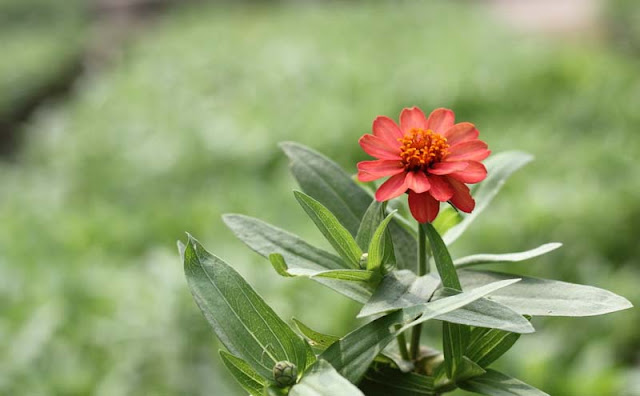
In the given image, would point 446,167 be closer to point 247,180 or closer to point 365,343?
point 365,343

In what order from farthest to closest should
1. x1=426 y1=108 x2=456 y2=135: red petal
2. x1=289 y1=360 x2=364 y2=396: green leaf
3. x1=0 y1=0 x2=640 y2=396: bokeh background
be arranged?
1. x1=0 y1=0 x2=640 y2=396: bokeh background
2. x1=426 y1=108 x2=456 y2=135: red petal
3. x1=289 y1=360 x2=364 y2=396: green leaf

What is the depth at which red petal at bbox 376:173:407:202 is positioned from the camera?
19.3 inches

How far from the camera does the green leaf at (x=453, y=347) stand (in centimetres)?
52

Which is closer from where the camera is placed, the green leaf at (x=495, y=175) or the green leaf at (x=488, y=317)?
the green leaf at (x=488, y=317)

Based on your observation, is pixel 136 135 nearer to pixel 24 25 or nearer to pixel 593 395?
pixel 593 395

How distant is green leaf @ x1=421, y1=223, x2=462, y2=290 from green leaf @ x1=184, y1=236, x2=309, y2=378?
0.11 metres

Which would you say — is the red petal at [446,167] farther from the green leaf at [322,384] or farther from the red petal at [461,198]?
the green leaf at [322,384]

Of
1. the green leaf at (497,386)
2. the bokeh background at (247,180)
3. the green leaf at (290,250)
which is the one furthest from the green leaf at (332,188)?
the bokeh background at (247,180)

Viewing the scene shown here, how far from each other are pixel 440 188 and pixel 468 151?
5cm

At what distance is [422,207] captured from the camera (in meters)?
0.49

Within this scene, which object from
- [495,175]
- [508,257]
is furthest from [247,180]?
[508,257]

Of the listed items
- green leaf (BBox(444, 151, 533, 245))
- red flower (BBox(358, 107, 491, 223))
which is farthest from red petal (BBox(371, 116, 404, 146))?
green leaf (BBox(444, 151, 533, 245))

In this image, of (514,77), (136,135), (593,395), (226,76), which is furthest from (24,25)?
(593,395)

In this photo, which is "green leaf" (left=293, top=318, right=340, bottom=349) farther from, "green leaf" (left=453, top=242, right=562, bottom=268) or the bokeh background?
the bokeh background
